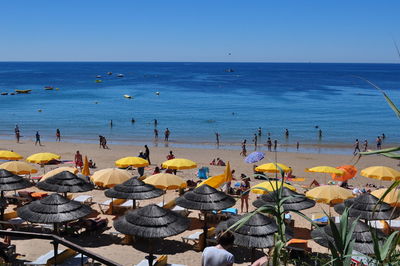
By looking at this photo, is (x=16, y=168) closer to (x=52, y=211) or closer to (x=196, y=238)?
(x=52, y=211)

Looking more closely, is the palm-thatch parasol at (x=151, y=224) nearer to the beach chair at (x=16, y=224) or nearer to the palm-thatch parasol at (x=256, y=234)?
the palm-thatch parasol at (x=256, y=234)

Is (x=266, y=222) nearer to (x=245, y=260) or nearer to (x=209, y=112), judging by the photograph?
(x=245, y=260)

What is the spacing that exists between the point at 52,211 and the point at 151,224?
2748 millimetres

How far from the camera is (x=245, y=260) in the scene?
1167cm

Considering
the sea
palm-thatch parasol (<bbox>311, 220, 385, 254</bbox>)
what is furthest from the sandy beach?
the sea

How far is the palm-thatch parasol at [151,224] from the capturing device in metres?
9.94

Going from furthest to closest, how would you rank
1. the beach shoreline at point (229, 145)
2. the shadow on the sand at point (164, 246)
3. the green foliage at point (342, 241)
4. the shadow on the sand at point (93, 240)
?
the beach shoreline at point (229, 145), the shadow on the sand at point (93, 240), the shadow on the sand at point (164, 246), the green foliage at point (342, 241)

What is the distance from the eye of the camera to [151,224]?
10.1 m

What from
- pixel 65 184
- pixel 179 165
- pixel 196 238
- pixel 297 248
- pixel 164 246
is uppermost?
pixel 65 184

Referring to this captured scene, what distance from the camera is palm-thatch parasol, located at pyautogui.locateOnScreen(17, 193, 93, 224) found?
10773 mm

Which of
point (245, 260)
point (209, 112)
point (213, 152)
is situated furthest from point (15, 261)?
point (209, 112)

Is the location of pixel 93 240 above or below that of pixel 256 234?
below

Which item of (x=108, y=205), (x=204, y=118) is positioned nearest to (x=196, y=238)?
(x=108, y=205)

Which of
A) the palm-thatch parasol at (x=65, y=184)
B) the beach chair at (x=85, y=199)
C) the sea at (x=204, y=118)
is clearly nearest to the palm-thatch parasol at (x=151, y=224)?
the palm-thatch parasol at (x=65, y=184)
